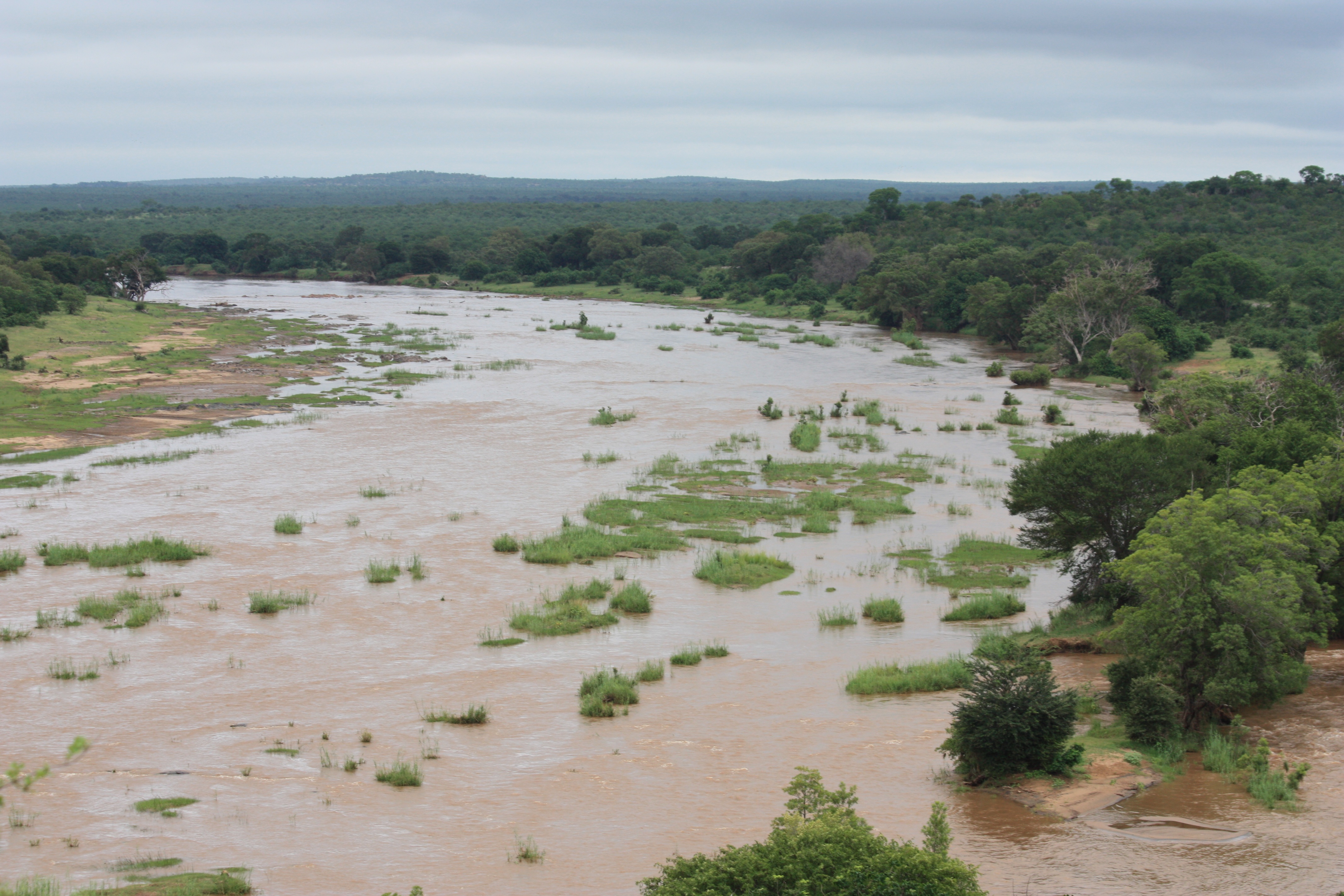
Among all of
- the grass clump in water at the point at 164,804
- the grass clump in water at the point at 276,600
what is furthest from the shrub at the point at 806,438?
the grass clump in water at the point at 164,804

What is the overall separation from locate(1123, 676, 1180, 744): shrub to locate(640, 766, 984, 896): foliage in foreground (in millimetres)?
6591

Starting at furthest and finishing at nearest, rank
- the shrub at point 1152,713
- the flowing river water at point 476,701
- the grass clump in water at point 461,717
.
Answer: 1. the grass clump in water at point 461,717
2. the shrub at point 1152,713
3. the flowing river water at point 476,701

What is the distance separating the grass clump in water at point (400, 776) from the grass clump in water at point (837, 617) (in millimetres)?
9166

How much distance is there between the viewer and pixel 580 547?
83.4ft

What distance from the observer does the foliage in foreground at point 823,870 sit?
934cm

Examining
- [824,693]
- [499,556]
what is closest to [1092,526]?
[824,693]

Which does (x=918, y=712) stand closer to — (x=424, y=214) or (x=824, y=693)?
(x=824, y=693)

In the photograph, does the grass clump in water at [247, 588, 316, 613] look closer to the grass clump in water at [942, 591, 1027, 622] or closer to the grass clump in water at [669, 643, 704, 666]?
the grass clump in water at [669, 643, 704, 666]

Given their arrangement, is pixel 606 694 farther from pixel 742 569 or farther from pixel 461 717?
pixel 742 569

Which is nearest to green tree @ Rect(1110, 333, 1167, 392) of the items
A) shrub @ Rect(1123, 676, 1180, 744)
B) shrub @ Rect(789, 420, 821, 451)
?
shrub @ Rect(789, 420, 821, 451)

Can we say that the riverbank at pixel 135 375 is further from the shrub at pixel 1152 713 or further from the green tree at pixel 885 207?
the green tree at pixel 885 207

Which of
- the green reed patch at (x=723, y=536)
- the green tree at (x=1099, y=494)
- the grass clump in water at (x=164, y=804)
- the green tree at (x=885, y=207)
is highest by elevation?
the green tree at (x=885, y=207)

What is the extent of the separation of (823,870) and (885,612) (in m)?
12.4

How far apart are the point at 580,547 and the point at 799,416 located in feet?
62.0
